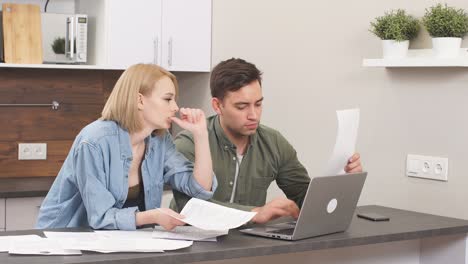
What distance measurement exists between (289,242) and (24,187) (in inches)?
76.2

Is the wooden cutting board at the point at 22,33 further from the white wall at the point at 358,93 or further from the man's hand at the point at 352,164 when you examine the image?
the man's hand at the point at 352,164

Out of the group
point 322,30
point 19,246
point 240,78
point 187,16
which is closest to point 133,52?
point 187,16

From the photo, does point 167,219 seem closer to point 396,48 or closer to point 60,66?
point 396,48

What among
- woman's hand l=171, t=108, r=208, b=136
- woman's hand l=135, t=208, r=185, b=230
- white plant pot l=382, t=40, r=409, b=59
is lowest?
woman's hand l=135, t=208, r=185, b=230

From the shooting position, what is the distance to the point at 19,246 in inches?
75.8

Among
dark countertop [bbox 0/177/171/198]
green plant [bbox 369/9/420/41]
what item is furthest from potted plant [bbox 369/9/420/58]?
dark countertop [bbox 0/177/171/198]

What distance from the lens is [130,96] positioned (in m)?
2.37

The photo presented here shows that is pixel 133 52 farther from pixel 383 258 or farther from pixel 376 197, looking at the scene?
pixel 383 258

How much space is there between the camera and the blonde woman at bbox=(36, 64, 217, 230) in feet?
7.35

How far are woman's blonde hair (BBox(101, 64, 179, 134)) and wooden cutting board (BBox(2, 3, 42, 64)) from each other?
5.37 ft

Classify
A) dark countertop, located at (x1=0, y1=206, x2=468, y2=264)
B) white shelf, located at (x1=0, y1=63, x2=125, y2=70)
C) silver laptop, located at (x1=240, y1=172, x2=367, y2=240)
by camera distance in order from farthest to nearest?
1. white shelf, located at (x1=0, y1=63, x2=125, y2=70)
2. silver laptop, located at (x1=240, y1=172, x2=367, y2=240)
3. dark countertop, located at (x1=0, y1=206, x2=468, y2=264)

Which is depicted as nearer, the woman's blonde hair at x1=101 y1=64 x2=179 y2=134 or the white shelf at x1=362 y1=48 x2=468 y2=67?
the woman's blonde hair at x1=101 y1=64 x2=179 y2=134

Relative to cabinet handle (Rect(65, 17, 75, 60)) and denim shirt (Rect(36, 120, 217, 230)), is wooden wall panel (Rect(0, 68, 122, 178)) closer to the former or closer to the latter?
cabinet handle (Rect(65, 17, 75, 60))

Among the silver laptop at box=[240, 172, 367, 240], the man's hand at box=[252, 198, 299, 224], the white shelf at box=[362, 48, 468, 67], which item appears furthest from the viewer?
the white shelf at box=[362, 48, 468, 67]
